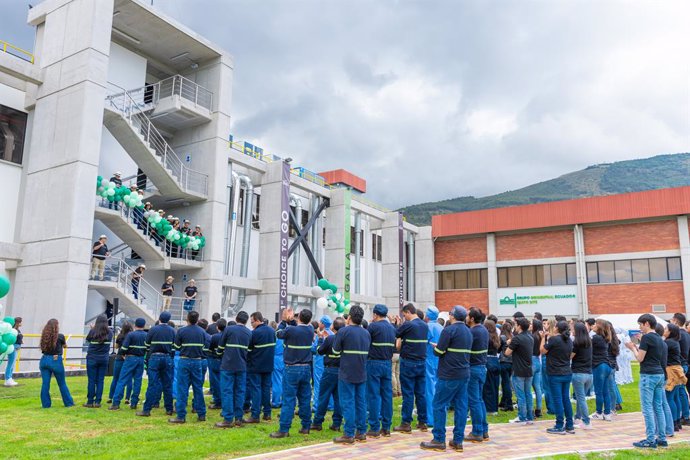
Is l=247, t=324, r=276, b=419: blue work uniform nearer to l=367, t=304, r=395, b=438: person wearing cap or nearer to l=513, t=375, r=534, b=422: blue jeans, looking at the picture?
l=367, t=304, r=395, b=438: person wearing cap

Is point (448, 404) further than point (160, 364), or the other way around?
point (160, 364)

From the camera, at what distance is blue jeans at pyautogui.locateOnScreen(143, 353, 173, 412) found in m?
9.89

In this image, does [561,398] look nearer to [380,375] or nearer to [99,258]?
[380,375]

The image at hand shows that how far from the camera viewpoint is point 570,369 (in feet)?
29.0

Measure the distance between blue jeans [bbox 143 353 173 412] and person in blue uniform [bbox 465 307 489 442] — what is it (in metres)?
5.51

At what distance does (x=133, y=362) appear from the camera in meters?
10.4

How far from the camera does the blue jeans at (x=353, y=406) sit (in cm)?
763

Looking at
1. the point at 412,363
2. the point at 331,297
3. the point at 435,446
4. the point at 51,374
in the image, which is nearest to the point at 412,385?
the point at 412,363

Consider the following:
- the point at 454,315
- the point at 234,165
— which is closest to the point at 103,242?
the point at 234,165

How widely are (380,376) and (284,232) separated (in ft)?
59.5

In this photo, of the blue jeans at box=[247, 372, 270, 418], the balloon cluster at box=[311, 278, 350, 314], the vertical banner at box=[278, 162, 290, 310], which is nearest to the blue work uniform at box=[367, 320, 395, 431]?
the blue jeans at box=[247, 372, 270, 418]

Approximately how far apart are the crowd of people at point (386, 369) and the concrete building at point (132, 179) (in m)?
7.23

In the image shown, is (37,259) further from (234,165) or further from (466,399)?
(466,399)

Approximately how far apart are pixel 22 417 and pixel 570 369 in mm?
9518
